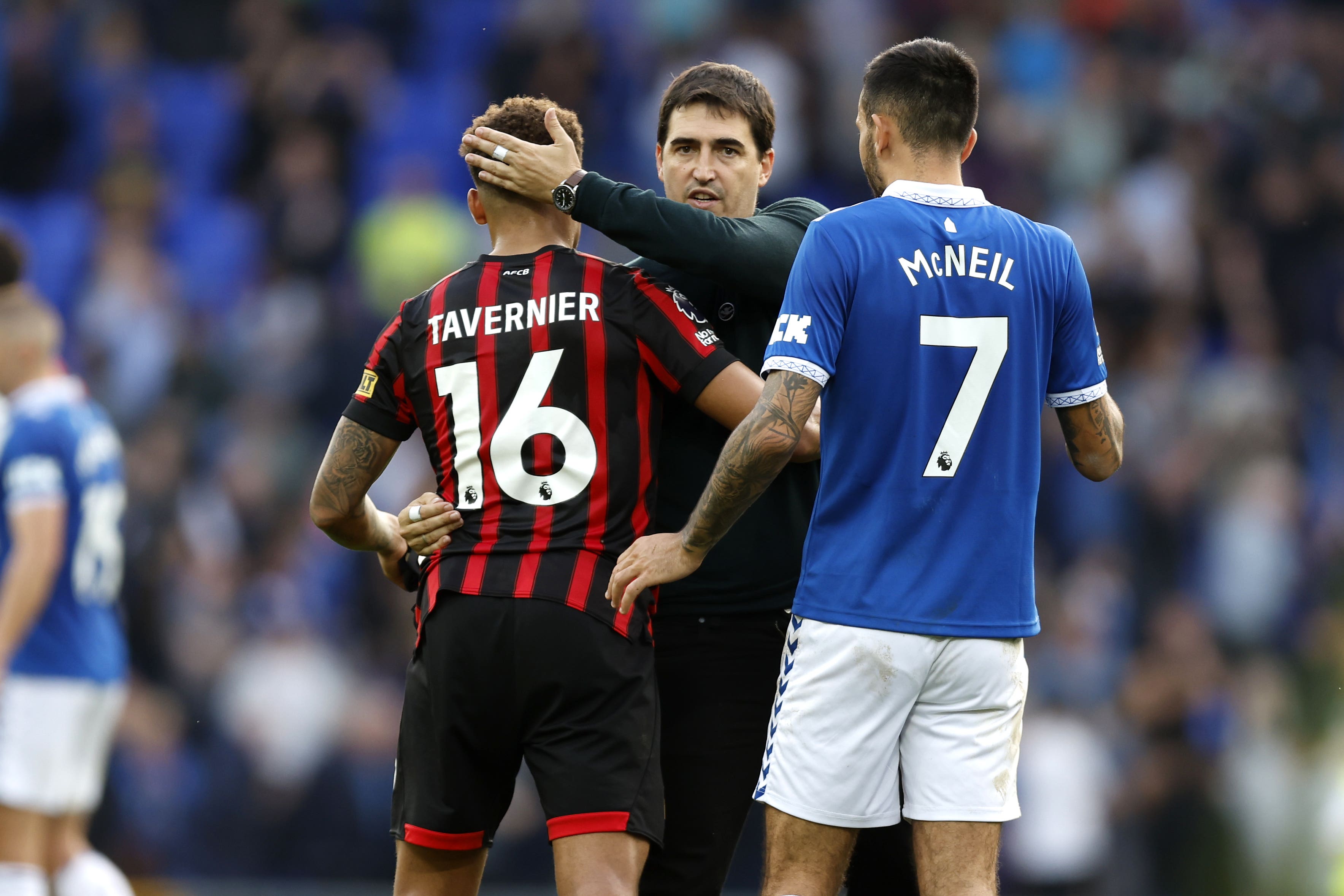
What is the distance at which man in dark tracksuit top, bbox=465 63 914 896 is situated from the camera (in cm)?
396

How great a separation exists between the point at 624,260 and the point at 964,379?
272 inches

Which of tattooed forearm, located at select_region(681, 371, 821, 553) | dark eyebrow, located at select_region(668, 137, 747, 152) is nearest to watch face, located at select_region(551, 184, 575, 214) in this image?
dark eyebrow, located at select_region(668, 137, 747, 152)

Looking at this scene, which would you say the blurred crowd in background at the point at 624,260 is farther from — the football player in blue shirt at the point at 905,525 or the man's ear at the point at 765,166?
the football player in blue shirt at the point at 905,525

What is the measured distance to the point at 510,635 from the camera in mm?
3752

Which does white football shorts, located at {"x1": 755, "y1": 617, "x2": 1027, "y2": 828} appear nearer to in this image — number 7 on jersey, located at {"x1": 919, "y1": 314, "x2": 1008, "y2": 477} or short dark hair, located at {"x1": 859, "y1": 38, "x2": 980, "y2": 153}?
number 7 on jersey, located at {"x1": 919, "y1": 314, "x2": 1008, "y2": 477}

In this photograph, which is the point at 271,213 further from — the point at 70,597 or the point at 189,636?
the point at 70,597

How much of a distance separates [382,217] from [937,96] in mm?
8184

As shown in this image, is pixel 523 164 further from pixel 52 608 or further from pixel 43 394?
pixel 52 608

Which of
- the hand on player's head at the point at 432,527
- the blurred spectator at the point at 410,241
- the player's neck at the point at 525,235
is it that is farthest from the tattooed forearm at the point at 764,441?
the blurred spectator at the point at 410,241

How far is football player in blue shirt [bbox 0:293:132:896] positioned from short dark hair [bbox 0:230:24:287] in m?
0.04

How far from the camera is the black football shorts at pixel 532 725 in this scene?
12.1ft

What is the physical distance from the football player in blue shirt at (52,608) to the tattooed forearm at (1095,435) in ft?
14.9

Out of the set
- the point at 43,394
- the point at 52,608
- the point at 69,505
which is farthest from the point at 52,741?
the point at 43,394

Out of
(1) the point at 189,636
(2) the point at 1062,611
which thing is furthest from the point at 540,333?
(1) the point at 189,636
